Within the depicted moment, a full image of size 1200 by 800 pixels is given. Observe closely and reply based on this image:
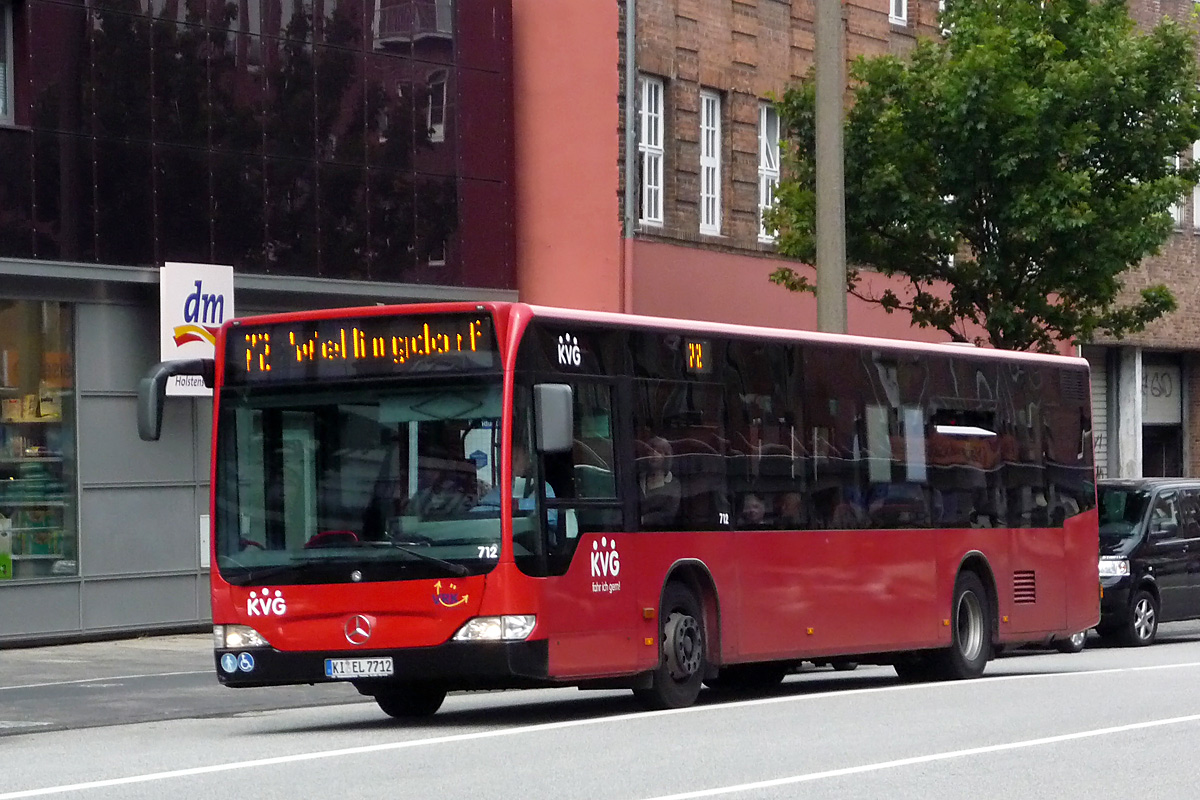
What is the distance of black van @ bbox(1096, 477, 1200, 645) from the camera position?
25031mm

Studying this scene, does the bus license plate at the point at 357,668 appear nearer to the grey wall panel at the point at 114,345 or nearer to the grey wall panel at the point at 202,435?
the grey wall panel at the point at 114,345

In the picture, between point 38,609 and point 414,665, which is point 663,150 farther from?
point 414,665

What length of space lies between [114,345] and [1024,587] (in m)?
9.44

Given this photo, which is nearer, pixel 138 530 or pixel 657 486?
pixel 657 486

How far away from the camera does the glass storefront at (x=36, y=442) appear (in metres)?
22.6

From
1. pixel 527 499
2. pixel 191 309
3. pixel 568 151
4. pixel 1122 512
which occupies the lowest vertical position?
pixel 1122 512

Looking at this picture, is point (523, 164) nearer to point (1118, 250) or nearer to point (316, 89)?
point (316, 89)

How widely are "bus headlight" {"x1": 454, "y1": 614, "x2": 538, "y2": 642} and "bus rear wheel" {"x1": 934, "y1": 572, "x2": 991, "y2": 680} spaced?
20.3ft

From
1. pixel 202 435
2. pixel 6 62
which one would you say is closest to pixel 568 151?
pixel 202 435

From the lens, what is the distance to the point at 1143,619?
83.2 ft

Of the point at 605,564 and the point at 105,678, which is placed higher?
the point at 605,564

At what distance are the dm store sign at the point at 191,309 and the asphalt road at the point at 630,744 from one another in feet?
17.4

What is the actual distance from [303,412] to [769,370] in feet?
12.6

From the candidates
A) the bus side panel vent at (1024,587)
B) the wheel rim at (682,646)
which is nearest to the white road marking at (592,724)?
the wheel rim at (682,646)
